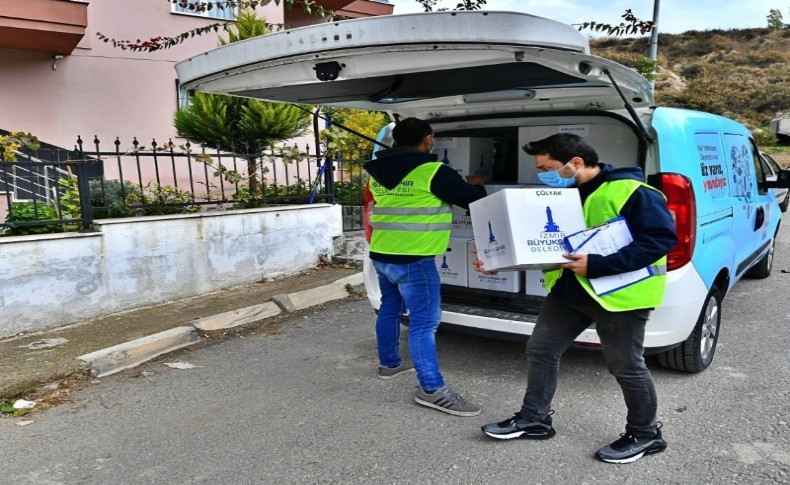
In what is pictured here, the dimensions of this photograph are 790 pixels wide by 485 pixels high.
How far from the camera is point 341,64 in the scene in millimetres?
2988

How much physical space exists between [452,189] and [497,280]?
1.01 m

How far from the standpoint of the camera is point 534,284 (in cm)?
396

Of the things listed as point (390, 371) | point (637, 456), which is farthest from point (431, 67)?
point (637, 456)

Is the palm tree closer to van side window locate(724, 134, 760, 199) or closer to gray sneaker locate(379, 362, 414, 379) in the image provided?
gray sneaker locate(379, 362, 414, 379)

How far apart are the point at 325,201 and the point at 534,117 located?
3896 millimetres

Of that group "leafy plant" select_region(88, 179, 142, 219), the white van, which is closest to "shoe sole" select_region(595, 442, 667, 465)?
the white van

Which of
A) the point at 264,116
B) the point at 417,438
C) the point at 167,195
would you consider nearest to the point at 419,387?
the point at 417,438

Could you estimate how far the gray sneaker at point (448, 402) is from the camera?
10.9 feet

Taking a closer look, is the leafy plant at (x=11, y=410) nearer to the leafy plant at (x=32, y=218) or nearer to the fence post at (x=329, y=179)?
the leafy plant at (x=32, y=218)

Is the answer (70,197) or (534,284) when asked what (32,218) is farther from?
(534,284)

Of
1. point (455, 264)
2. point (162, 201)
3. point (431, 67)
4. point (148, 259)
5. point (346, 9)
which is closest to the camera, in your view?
point (431, 67)

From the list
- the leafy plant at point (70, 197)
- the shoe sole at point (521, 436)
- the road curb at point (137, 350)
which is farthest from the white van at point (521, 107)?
the leafy plant at point (70, 197)

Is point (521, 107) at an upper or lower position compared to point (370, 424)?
upper

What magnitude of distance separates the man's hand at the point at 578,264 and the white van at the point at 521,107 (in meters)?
0.86
